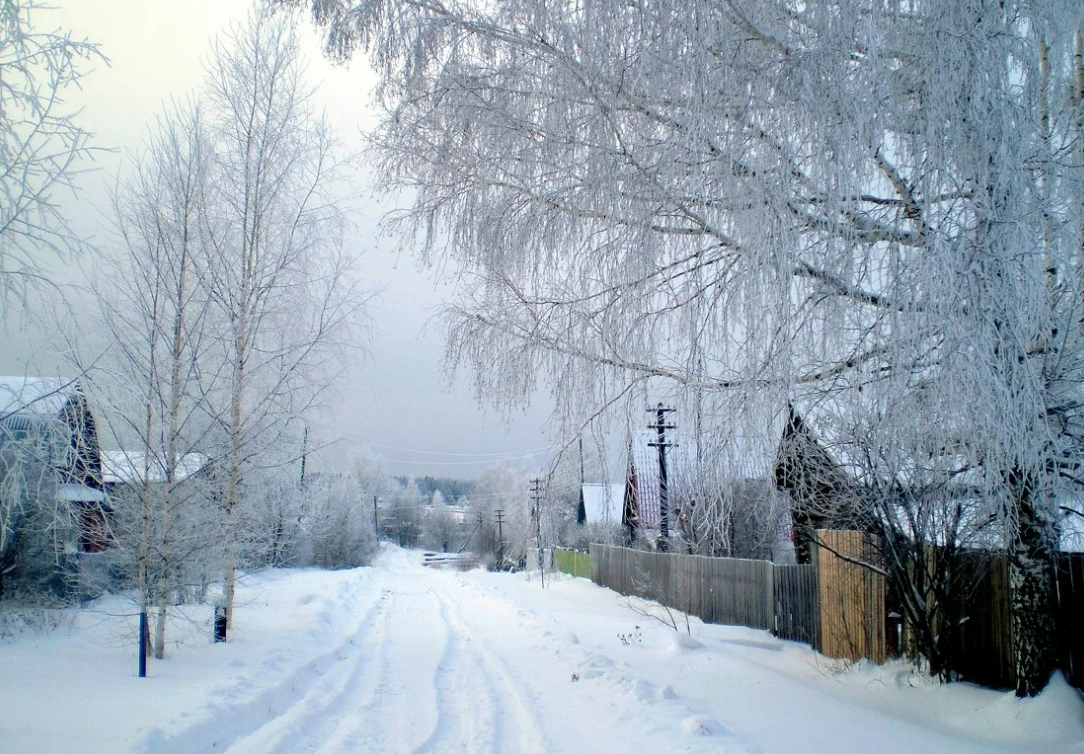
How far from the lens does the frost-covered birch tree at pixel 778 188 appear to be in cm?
396

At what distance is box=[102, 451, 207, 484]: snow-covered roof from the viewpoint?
9766 millimetres

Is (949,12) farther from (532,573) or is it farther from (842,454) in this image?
(532,573)

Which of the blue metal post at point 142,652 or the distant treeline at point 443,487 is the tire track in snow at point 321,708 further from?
the distant treeline at point 443,487

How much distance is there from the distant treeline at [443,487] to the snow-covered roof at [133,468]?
95.9 m

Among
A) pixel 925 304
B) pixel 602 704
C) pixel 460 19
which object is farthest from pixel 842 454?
pixel 460 19

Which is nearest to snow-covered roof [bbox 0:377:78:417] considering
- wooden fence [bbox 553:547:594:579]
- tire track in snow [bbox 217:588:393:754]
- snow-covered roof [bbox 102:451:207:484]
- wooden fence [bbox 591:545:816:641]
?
tire track in snow [bbox 217:588:393:754]

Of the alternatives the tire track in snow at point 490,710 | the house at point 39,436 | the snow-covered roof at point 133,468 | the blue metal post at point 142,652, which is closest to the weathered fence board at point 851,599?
the tire track in snow at point 490,710

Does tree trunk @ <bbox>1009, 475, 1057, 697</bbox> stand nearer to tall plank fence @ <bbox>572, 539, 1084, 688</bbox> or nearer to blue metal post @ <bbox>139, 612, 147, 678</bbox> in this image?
tall plank fence @ <bbox>572, 539, 1084, 688</bbox>

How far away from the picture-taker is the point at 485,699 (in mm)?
8266

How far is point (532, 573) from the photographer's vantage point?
3934 centimetres

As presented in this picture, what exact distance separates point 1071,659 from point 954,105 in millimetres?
6157

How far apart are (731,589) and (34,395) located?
49.3 feet

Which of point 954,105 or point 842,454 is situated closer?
point 954,105

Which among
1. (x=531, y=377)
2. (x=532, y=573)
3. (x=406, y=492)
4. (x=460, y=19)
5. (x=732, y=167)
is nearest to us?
(x=732, y=167)
